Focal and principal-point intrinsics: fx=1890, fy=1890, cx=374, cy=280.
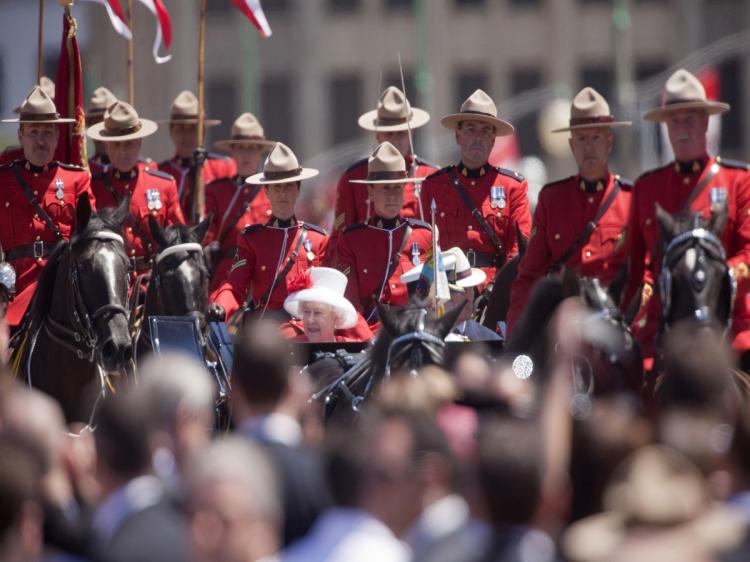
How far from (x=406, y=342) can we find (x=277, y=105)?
3892 centimetres

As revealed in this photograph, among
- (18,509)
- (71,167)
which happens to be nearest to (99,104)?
(71,167)

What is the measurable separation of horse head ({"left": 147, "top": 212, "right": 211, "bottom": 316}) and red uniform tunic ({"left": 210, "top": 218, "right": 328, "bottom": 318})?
554 mm

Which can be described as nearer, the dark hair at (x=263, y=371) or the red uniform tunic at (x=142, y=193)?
the dark hair at (x=263, y=371)

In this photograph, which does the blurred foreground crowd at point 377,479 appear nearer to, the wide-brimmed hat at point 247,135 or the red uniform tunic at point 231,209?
the red uniform tunic at point 231,209

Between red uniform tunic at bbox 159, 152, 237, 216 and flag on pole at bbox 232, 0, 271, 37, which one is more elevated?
flag on pole at bbox 232, 0, 271, 37

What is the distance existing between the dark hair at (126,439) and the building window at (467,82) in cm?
4110

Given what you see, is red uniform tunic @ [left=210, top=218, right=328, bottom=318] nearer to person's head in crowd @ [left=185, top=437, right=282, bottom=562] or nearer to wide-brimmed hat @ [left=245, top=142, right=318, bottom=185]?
wide-brimmed hat @ [left=245, top=142, right=318, bottom=185]

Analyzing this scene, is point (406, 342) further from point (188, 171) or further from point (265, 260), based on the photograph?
point (188, 171)

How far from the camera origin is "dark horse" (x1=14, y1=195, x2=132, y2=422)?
394 inches

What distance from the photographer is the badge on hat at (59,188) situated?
461 inches

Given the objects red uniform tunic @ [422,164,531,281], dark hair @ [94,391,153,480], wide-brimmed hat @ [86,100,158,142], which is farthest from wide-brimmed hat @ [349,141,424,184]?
dark hair @ [94,391,153,480]

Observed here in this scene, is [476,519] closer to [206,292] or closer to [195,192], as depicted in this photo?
[206,292]

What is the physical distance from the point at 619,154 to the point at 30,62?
47.5 feet

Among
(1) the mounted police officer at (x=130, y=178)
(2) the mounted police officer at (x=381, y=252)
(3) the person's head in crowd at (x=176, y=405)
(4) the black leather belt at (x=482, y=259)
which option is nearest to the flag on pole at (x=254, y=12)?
(1) the mounted police officer at (x=130, y=178)
